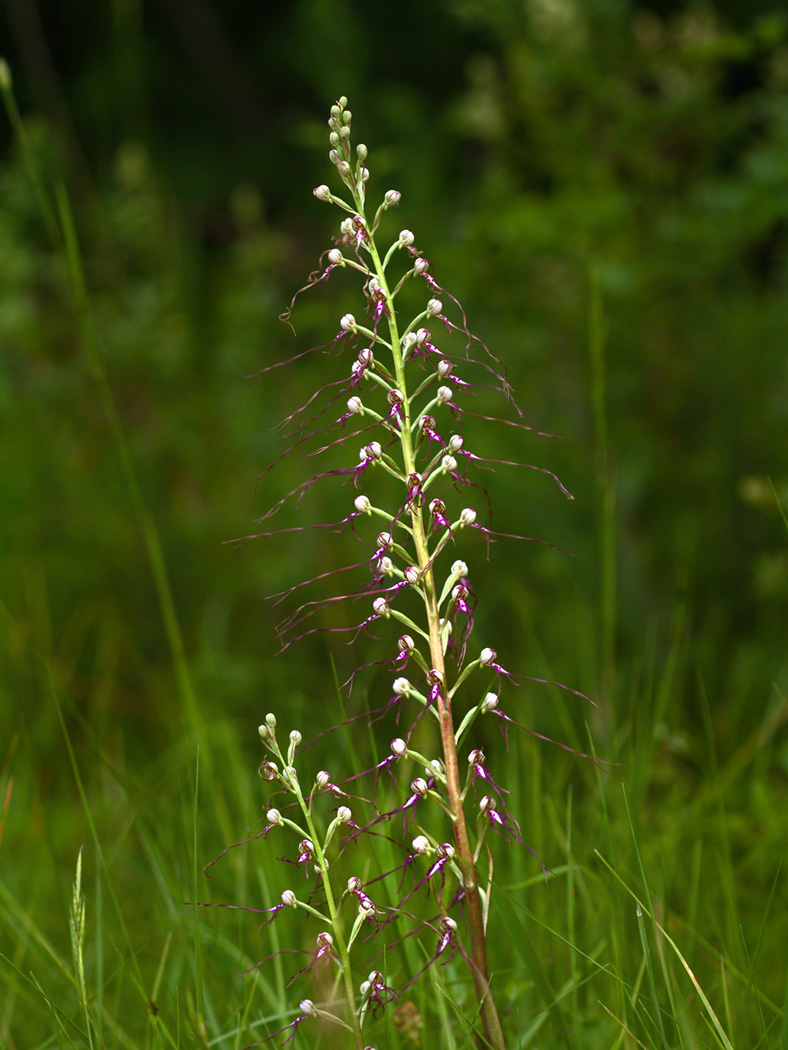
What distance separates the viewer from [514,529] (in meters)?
3.67

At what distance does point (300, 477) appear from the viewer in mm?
4230

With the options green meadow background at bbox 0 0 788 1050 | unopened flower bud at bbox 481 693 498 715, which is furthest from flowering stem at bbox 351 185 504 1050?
green meadow background at bbox 0 0 788 1050

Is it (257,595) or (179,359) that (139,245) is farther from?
(257,595)

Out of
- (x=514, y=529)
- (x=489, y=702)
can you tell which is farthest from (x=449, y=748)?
(x=514, y=529)

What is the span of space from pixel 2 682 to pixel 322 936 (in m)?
2.62

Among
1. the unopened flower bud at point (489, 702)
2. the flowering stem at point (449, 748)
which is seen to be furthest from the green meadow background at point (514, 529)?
the unopened flower bud at point (489, 702)

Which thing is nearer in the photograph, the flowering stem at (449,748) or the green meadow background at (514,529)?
the flowering stem at (449,748)

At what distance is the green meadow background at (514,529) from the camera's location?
1.68m

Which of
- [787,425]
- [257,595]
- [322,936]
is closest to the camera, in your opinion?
[322,936]

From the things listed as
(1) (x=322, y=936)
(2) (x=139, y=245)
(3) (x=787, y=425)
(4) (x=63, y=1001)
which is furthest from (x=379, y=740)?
(2) (x=139, y=245)

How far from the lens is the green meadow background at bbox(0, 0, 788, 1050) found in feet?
5.52

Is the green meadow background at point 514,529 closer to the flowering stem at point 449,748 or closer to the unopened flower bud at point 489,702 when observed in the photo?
the flowering stem at point 449,748

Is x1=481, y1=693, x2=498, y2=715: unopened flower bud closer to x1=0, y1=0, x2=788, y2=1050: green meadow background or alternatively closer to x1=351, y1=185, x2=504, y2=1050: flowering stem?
x1=351, y1=185, x2=504, y2=1050: flowering stem

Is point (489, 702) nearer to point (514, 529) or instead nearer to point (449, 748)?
point (449, 748)
